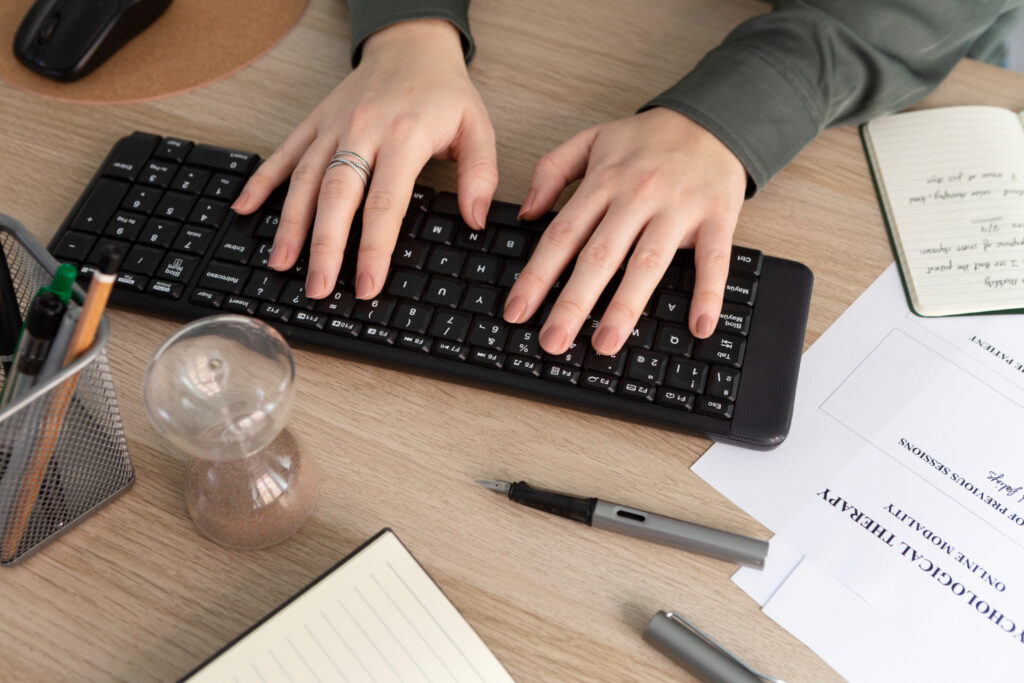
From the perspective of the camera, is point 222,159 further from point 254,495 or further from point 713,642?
point 713,642

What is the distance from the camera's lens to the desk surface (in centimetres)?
45

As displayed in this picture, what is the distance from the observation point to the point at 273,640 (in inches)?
16.5

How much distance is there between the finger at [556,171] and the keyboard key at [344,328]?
14 centimetres

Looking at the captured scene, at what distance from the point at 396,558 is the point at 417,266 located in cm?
21

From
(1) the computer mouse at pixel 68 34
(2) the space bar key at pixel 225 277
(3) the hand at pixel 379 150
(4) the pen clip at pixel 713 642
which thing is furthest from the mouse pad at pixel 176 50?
(4) the pen clip at pixel 713 642

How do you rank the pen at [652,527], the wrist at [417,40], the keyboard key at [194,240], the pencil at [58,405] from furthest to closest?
the wrist at [417,40] < the keyboard key at [194,240] < the pen at [652,527] < the pencil at [58,405]

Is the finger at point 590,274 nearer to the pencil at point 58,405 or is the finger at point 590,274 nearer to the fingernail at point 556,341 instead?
the fingernail at point 556,341

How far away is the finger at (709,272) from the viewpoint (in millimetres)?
540

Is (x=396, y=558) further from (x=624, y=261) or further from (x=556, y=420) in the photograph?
(x=624, y=261)

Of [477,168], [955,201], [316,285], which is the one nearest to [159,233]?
[316,285]

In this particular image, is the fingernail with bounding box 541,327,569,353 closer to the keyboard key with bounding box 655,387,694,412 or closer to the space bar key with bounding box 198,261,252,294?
the keyboard key with bounding box 655,387,694,412

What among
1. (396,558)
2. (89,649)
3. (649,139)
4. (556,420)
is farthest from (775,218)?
(89,649)

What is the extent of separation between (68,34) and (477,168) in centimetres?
38

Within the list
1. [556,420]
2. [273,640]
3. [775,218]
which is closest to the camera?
[273,640]
